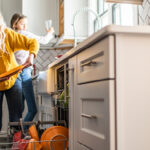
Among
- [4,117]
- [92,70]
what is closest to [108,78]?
[92,70]

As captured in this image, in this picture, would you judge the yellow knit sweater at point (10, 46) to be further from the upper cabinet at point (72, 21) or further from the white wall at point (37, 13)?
the white wall at point (37, 13)

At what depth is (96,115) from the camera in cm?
146

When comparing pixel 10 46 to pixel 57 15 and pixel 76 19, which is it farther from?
pixel 57 15

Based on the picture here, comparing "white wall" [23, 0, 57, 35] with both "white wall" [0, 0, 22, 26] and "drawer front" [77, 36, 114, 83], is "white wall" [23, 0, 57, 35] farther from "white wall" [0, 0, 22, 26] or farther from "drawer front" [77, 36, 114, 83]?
"drawer front" [77, 36, 114, 83]

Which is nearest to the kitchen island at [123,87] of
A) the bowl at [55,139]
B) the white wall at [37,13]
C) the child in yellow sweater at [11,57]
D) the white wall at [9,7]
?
the bowl at [55,139]

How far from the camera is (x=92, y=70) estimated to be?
151 cm

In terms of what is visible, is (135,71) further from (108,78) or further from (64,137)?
(64,137)

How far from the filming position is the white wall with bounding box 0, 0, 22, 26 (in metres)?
4.71

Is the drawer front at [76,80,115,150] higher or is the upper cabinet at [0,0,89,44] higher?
the upper cabinet at [0,0,89,44]

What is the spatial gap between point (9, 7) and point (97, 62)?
142 inches

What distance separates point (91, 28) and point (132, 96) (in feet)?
8.76

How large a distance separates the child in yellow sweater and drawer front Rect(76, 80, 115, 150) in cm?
95

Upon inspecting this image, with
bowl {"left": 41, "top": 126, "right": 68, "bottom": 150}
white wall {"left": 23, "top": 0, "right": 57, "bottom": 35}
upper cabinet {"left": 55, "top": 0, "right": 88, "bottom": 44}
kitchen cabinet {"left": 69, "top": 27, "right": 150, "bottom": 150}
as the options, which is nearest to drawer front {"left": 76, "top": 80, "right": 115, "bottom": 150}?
kitchen cabinet {"left": 69, "top": 27, "right": 150, "bottom": 150}

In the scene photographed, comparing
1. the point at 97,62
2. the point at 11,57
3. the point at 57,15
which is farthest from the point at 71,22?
the point at 97,62
